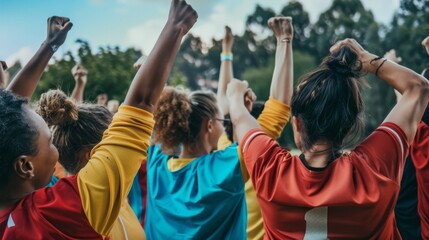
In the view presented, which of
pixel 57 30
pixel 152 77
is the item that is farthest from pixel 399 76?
pixel 57 30

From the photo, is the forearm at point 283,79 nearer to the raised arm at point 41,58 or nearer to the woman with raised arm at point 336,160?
the woman with raised arm at point 336,160

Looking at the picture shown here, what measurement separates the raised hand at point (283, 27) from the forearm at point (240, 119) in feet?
1.94

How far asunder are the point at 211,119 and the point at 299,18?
43927 mm

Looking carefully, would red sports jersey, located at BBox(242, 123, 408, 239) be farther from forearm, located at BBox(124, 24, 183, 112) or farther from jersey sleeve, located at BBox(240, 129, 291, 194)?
forearm, located at BBox(124, 24, 183, 112)

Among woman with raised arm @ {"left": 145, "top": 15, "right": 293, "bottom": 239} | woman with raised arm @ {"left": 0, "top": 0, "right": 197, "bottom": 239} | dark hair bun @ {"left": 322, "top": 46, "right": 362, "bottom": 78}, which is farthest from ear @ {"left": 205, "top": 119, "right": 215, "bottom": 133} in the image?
woman with raised arm @ {"left": 0, "top": 0, "right": 197, "bottom": 239}

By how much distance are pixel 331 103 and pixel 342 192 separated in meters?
0.38

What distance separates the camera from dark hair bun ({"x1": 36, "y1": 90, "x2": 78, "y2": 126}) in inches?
90.4

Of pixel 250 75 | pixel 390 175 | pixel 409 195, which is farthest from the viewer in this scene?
pixel 250 75

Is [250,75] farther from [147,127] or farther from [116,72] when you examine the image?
[147,127]

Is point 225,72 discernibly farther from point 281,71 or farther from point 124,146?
point 124,146

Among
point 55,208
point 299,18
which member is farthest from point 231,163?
point 299,18

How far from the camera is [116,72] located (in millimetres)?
24078

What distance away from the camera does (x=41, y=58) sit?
238 centimetres

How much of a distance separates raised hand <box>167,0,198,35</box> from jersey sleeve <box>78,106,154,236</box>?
356 millimetres
